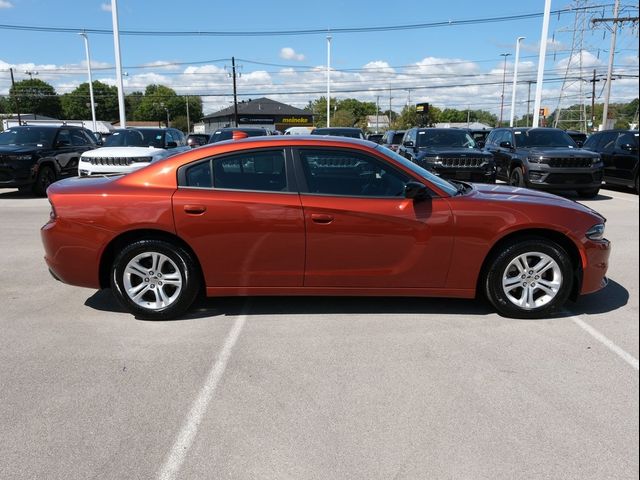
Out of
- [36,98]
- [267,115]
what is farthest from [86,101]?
[267,115]

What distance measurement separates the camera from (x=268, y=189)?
441 centimetres

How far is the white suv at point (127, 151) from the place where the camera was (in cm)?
1189

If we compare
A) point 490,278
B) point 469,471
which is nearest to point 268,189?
point 490,278

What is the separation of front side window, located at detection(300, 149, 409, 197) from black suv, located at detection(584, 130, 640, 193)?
11509mm

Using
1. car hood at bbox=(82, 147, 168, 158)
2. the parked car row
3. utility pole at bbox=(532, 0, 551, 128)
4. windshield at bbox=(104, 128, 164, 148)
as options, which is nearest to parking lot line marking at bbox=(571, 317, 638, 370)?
the parked car row

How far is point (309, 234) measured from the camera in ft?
14.1

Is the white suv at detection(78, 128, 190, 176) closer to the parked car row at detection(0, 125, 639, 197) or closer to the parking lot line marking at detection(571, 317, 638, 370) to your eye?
the parked car row at detection(0, 125, 639, 197)

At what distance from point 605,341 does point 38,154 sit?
1328 cm

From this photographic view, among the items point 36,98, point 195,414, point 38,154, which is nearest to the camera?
point 195,414

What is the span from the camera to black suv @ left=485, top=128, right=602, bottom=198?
12.0 meters

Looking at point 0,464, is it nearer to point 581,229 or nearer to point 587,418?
point 587,418

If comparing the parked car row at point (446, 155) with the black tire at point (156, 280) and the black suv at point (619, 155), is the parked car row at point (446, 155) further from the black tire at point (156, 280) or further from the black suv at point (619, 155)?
the black tire at point (156, 280)

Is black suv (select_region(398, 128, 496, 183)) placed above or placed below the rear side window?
below

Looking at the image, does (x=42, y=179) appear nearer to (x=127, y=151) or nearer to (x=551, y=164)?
(x=127, y=151)
